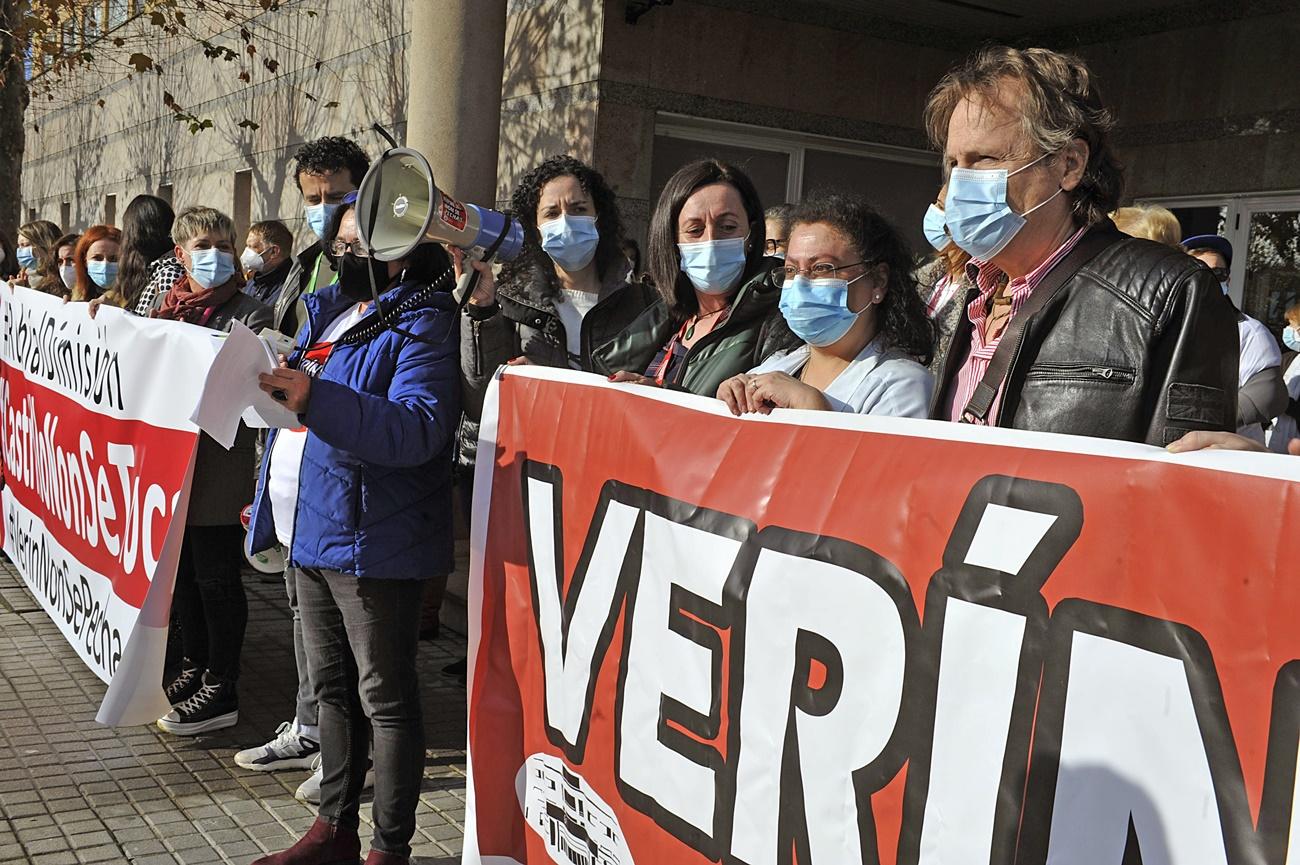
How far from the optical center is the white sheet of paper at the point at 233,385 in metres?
2.82

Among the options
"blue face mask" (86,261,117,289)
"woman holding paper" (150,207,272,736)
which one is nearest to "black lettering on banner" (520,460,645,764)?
"woman holding paper" (150,207,272,736)

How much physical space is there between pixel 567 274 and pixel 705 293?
745mm

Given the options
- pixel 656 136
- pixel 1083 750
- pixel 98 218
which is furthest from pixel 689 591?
pixel 98 218

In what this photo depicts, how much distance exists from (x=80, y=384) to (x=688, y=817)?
12.5ft

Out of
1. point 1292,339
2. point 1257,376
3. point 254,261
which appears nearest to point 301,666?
point 254,261

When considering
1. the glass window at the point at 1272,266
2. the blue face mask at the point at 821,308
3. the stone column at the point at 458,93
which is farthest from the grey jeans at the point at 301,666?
the glass window at the point at 1272,266

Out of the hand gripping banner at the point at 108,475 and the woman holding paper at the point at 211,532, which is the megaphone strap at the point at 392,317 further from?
the woman holding paper at the point at 211,532

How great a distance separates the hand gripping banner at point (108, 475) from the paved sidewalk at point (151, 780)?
26 centimetres

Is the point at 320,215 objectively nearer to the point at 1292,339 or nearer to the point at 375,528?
the point at 375,528

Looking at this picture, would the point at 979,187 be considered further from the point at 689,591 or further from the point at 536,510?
the point at 536,510

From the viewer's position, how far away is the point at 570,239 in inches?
152

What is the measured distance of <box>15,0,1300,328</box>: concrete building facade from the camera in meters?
6.82

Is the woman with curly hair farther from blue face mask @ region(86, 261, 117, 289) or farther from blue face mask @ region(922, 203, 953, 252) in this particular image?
blue face mask @ region(86, 261, 117, 289)

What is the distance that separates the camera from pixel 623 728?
8.62 ft
